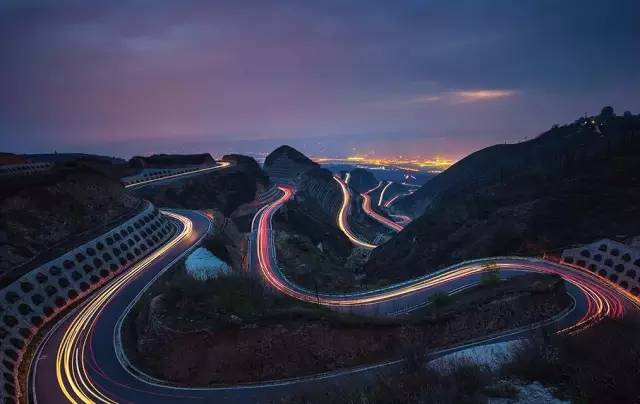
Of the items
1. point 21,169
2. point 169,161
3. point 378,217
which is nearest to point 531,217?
point 378,217

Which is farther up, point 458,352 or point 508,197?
point 508,197

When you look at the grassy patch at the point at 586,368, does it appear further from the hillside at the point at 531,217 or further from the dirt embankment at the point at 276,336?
the hillside at the point at 531,217

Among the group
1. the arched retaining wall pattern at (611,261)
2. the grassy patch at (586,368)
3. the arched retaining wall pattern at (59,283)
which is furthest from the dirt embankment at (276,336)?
the arched retaining wall pattern at (611,261)

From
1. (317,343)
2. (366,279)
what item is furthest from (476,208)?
(317,343)

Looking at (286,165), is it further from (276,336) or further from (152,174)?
(276,336)

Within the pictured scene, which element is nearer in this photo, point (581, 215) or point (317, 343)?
point (317, 343)

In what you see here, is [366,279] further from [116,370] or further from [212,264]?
[116,370]

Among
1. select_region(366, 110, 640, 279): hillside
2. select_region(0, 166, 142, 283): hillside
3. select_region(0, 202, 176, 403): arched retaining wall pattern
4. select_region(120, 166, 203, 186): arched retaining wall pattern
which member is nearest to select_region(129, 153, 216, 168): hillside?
select_region(120, 166, 203, 186): arched retaining wall pattern
